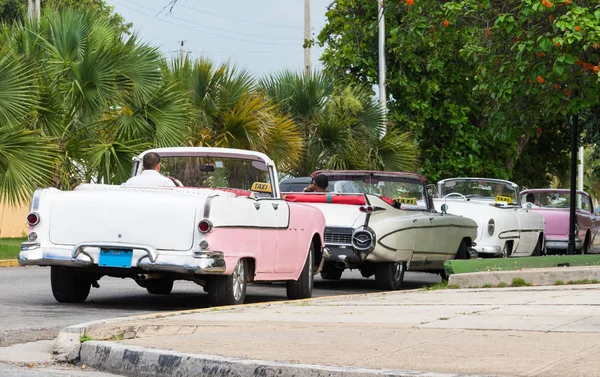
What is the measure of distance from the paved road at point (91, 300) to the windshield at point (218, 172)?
1.34m

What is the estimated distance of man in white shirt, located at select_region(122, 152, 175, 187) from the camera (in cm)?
1238

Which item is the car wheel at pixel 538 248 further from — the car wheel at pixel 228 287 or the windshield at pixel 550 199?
the car wheel at pixel 228 287

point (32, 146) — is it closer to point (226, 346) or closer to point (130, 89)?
point (130, 89)

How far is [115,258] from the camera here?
11297mm

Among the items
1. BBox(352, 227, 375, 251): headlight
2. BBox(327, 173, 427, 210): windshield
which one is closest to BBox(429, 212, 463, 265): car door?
BBox(327, 173, 427, 210): windshield

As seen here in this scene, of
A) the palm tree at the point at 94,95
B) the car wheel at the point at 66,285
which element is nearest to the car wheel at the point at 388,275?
the car wheel at the point at 66,285

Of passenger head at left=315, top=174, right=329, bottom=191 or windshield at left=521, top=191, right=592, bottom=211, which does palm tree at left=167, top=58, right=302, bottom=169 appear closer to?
windshield at left=521, top=191, right=592, bottom=211

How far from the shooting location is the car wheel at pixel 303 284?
527 inches

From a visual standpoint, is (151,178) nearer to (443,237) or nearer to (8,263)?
(443,237)

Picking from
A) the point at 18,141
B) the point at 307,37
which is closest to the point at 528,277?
the point at 18,141

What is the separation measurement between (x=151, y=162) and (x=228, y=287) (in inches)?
68.2

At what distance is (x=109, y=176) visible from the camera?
21.2 meters

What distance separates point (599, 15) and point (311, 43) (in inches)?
829

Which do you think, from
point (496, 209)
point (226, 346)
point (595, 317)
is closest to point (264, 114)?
point (496, 209)
